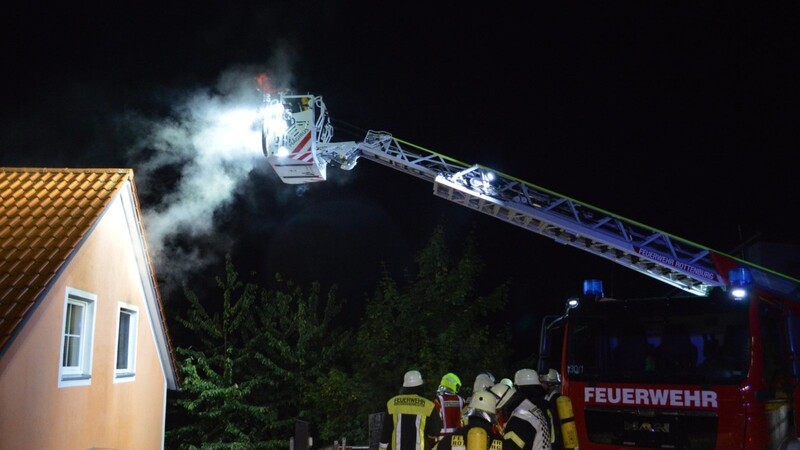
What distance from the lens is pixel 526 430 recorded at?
596 centimetres

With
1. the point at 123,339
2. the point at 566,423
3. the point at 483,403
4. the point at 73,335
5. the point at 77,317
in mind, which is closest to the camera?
the point at 483,403

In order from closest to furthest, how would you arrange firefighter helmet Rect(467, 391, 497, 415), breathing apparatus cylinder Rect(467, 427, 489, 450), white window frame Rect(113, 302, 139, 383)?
breathing apparatus cylinder Rect(467, 427, 489, 450) → firefighter helmet Rect(467, 391, 497, 415) → white window frame Rect(113, 302, 139, 383)

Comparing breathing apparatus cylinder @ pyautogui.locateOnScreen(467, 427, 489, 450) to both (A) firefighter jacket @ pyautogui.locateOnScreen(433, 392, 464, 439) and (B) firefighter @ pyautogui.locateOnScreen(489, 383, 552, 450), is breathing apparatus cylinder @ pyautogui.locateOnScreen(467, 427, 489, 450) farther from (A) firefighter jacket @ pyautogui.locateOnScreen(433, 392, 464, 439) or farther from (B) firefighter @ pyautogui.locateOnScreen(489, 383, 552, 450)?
(A) firefighter jacket @ pyautogui.locateOnScreen(433, 392, 464, 439)

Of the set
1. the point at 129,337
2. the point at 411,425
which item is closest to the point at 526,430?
the point at 411,425

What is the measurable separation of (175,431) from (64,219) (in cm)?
1066

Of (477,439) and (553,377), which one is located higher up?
(553,377)

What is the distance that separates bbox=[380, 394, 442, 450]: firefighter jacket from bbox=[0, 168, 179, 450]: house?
3.80m

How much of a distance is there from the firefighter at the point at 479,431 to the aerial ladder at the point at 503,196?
4.90 meters

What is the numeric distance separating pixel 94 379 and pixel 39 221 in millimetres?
2113

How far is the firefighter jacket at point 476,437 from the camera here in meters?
5.28

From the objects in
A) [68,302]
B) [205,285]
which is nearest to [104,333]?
[68,302]

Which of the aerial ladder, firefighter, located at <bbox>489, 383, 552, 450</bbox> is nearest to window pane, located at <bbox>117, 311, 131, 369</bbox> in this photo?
the aerial ladder

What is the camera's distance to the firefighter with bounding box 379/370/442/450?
741 cm

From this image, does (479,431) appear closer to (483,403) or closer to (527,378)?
(483,403)
